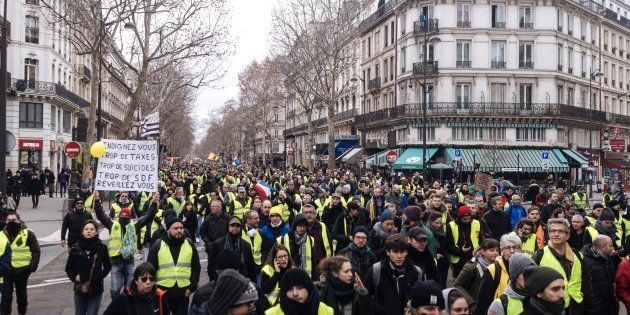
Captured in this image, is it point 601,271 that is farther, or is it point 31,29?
point 31,29

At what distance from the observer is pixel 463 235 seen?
9180 millimetres

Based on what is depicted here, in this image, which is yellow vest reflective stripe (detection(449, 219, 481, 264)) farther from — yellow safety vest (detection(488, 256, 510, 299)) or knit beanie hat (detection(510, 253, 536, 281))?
knit beanie hat (detection(510, 253, 536, 281))

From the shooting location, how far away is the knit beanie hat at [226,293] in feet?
12.3

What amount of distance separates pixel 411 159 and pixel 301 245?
34739 millimetres

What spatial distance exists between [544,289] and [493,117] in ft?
130

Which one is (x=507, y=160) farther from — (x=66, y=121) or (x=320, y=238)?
(x=320, y=238)

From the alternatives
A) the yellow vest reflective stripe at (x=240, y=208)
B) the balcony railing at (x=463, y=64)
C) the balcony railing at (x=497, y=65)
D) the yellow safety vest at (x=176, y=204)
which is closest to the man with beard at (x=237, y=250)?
the yellow vest reflective stripe at (x=240, y=208)

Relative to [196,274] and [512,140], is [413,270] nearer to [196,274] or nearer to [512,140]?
[196,274]

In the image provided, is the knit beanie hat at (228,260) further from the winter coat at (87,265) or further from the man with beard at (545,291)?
the man with beard at (545,291)

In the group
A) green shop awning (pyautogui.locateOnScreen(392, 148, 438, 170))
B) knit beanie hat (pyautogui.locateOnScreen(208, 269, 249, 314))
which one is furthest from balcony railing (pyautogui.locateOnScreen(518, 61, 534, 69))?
knit beanie hat (pyautogui.locateOnScreen(208, 269, 249, 314))

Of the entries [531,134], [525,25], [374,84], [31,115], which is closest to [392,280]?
[531,134]

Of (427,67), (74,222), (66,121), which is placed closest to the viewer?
(74,222)

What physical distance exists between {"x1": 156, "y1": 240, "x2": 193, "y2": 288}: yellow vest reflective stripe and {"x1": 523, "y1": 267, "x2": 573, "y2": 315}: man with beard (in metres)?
3.94

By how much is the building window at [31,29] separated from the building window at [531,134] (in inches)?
1320
